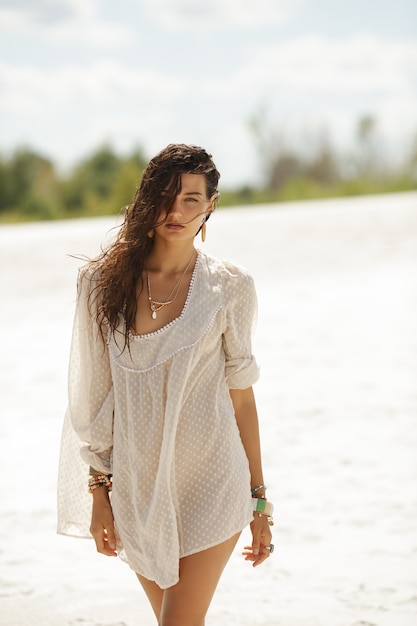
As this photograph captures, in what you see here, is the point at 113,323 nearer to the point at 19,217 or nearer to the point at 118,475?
the point at 118,475

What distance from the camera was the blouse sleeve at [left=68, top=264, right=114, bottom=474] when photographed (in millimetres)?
2377

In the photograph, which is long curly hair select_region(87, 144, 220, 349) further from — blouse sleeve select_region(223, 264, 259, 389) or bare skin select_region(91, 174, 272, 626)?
blouse sleeve select_region(223, 264, 259, 389)

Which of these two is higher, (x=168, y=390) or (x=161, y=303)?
(x=161, y=303)

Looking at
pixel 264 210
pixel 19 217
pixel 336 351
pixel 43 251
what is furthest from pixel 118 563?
pixel 19 217

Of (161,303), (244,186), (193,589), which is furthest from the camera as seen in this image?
(244,186)

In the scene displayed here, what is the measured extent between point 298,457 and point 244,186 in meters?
37.3

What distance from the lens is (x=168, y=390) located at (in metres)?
2.28

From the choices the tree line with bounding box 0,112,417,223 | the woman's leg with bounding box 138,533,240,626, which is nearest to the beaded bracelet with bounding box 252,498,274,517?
the woman's leg with bounding box 138,533,240,626

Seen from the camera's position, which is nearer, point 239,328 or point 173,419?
point 173,419

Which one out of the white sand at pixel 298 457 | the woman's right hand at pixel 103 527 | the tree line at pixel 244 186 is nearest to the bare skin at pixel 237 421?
the woman's right hand at pixel 103 527

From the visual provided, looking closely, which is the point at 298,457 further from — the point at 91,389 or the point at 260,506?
the point at 91,389

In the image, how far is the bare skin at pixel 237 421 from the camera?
2279mm

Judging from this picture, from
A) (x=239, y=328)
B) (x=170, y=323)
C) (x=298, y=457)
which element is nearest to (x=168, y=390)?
(x=170, y=323)

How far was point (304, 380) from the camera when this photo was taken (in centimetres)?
1009
